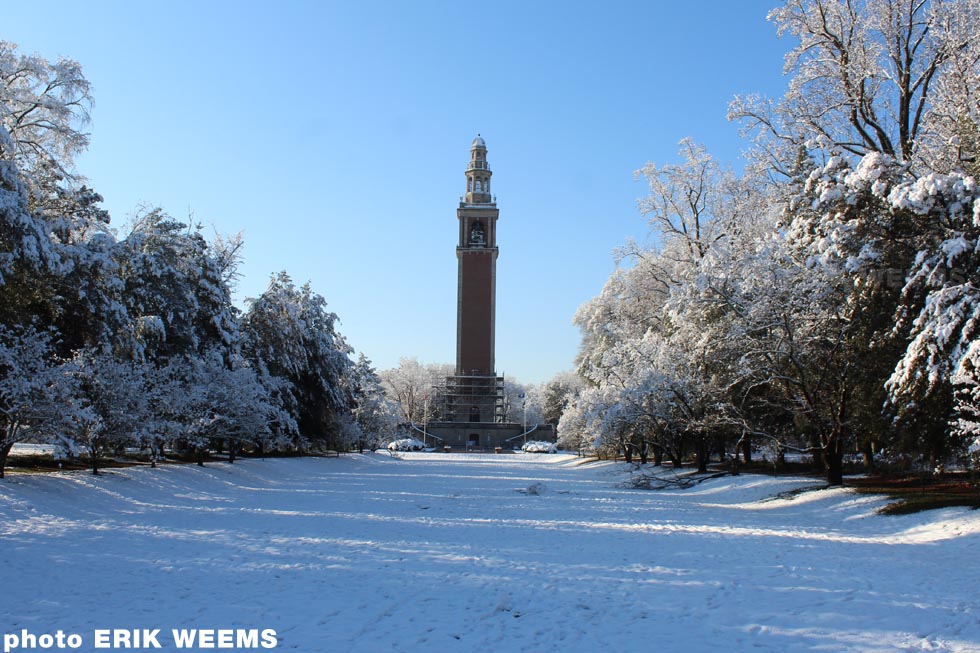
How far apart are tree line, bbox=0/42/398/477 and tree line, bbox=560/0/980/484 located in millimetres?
16105

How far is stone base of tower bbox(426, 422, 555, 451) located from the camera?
101250 millimetres

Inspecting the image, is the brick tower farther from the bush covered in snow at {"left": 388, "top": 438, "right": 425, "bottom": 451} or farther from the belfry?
the bush covered in snow at {"left": 388, "top": 438, "right": 425, "bottom": 451}

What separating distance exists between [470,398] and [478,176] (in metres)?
29.9

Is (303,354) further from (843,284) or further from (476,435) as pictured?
(476,435)

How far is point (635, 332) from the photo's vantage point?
148 feet

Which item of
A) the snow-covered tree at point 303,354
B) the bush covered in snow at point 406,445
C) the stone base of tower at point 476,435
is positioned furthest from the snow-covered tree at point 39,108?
the stone base of tower at point 476,435

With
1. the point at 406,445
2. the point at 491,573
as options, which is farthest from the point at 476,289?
the point at 491,573

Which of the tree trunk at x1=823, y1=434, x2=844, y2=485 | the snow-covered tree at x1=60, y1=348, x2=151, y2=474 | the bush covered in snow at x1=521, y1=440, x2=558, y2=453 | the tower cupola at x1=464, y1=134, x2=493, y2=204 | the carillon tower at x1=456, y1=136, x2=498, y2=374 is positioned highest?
the tower cupola at x1=464, y1=134, x2=493, y2=204

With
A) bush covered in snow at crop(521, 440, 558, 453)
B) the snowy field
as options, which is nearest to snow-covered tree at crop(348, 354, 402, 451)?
bush covered in snow at crop(521, 440, 558, 453)

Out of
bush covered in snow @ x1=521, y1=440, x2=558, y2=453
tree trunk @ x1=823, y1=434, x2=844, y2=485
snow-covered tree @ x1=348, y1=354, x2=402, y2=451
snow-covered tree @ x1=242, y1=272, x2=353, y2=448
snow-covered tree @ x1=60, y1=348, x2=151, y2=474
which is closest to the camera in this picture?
snow-covered tree @ x1=60, y1=348, x2=151, y2=474

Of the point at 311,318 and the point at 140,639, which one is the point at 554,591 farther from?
the point at 311,318

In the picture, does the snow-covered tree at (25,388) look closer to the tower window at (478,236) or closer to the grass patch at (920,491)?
the grass patch at (920,491)

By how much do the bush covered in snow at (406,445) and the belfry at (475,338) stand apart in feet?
29.1

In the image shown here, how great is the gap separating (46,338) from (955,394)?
19.9 m
